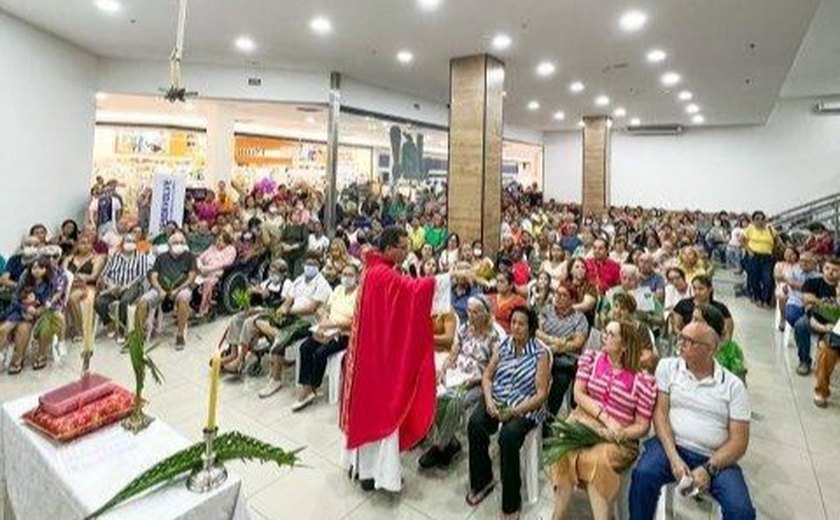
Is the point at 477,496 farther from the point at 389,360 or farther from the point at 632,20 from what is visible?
the point at 632,20

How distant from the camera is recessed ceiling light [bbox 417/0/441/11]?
5.84 meters

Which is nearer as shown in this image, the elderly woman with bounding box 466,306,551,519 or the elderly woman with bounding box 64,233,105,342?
the elderly woman with bounding box 466,306,551,519

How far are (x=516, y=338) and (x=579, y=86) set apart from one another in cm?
909

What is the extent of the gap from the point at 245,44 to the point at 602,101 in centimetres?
857

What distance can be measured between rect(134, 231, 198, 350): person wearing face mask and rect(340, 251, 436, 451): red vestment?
135 inches

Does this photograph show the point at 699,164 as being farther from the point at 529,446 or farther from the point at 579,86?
the point at 529,446

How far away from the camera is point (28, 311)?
15.1 ft

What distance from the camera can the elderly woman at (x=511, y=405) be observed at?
2.61 meters

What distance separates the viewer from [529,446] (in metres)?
2.82

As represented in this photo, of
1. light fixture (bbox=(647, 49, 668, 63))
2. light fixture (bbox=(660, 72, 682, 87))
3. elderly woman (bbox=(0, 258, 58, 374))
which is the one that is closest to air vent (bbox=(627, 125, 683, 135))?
light fixture (bbox=(660, 72, 682, 87))

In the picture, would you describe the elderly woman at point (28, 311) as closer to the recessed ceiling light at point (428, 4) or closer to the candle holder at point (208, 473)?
the candle holder at point (208, 473)

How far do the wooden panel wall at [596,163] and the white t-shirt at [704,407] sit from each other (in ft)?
42.4

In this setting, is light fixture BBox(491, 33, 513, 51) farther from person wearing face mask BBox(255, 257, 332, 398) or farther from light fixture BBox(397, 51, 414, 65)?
person wearing face mask BBox(255, 257, 332, 398)

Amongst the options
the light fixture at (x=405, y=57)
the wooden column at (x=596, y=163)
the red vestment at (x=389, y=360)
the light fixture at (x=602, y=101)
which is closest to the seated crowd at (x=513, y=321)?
the red vestment at (x=389, y=360)
